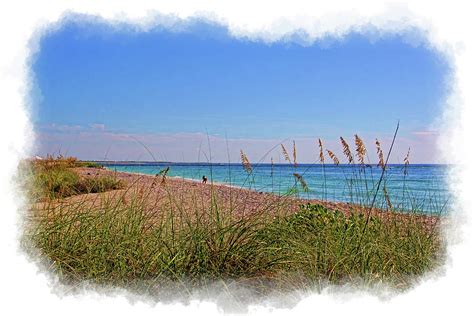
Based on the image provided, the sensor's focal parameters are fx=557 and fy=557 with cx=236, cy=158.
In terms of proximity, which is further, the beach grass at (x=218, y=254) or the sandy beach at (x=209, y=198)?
the sandy beach at (x=209, y=198)

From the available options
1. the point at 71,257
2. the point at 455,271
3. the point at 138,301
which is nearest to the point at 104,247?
the point at 71,257

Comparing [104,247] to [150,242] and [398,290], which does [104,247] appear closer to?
[150,242]

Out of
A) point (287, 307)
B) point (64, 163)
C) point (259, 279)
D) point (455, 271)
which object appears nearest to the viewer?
point (287, 307)

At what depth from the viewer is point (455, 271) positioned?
12.4ft

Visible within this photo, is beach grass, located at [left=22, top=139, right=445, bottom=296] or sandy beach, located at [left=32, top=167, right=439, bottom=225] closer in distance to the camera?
beach grass, located at [left=22, top=139, right=445, bottom=296]

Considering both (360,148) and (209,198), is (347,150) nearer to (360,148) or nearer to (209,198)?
(360,148)

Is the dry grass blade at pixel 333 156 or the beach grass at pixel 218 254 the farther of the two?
the dry grass blade at pixel 333 156

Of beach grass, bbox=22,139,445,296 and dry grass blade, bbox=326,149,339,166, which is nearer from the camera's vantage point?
beach grass, bbox=22,139,445,296

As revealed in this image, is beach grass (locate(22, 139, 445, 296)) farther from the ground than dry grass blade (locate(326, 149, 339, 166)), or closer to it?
closer to it

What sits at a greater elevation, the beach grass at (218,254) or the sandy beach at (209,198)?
the sandy beach at (209,198)

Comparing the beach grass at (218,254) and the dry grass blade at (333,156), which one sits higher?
the dry grass blade at (333,156)

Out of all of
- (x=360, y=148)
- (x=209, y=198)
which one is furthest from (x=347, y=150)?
(x=209, y=198)

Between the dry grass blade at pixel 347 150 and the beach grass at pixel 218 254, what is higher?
the dry grass blade at pixel 347 150

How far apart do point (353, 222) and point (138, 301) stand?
99.4 inches
